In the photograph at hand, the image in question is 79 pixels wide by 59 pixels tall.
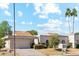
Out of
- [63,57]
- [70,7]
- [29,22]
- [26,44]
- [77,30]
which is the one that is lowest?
[63,57]

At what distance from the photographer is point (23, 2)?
2396 millimetres

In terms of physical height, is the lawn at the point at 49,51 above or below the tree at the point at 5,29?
below

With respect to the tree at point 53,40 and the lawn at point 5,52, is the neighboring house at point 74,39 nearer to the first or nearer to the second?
the tree at point 53,40

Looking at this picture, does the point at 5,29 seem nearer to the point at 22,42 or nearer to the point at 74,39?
the point at 22,42

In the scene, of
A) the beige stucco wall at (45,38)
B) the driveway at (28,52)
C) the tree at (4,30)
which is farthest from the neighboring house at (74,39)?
the tree at (4,30)

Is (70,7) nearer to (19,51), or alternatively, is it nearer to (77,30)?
(77,30)

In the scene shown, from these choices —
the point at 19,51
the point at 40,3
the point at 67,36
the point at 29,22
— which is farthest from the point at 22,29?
the point at 67,36

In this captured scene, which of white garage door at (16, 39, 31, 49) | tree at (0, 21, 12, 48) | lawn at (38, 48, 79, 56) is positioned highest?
tree at (0, 21, 12, 48)

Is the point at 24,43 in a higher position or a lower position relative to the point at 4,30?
lower

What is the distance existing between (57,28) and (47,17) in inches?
10.5

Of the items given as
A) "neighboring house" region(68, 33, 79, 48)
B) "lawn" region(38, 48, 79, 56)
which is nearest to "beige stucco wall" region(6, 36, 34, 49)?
"lawn" region(38, 48, 79, 56)

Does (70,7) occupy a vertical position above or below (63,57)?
above

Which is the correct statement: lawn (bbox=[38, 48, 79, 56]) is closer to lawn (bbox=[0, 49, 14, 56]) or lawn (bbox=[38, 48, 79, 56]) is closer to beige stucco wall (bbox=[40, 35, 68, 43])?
beige stucco wall (bbox=[40, 35, 68, 43])

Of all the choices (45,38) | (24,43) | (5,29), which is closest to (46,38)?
(45,38)
